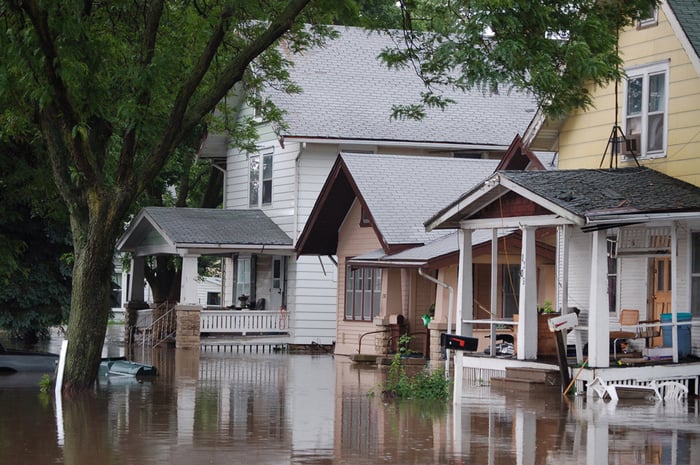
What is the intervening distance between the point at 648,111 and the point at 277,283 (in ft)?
62.3

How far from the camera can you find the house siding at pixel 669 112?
22.2 meters

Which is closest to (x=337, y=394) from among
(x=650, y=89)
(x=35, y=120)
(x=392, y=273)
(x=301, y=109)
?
(x=35, y=120)

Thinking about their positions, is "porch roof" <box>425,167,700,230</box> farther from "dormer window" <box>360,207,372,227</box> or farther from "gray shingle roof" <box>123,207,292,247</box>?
"gray shingle roof" <box>123,207,292,247</box>

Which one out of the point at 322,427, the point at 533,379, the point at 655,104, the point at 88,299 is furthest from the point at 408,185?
the point at 322,427

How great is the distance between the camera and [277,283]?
40.0 meters

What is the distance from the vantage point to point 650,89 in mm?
23438

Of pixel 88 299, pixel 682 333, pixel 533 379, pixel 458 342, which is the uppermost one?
pixel 88 299

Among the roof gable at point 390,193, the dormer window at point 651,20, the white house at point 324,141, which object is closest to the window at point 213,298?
the white house at point 324,141

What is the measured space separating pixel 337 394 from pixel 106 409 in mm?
4901

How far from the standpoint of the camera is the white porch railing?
123ft

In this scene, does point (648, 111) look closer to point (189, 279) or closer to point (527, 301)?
point (527, 301)

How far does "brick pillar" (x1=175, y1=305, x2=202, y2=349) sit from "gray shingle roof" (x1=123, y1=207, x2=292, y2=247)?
2.03 metres

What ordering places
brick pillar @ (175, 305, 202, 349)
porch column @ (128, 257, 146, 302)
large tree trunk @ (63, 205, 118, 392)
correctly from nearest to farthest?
large tree trunk @ (63, 205, 118, 392), brick pillar @ (175, 305, 202, 349), porch column @ (128, 257, 146, 302)

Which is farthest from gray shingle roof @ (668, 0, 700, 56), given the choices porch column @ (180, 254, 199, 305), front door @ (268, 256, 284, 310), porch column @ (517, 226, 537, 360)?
front door @ (268, 256, 284, 310)
